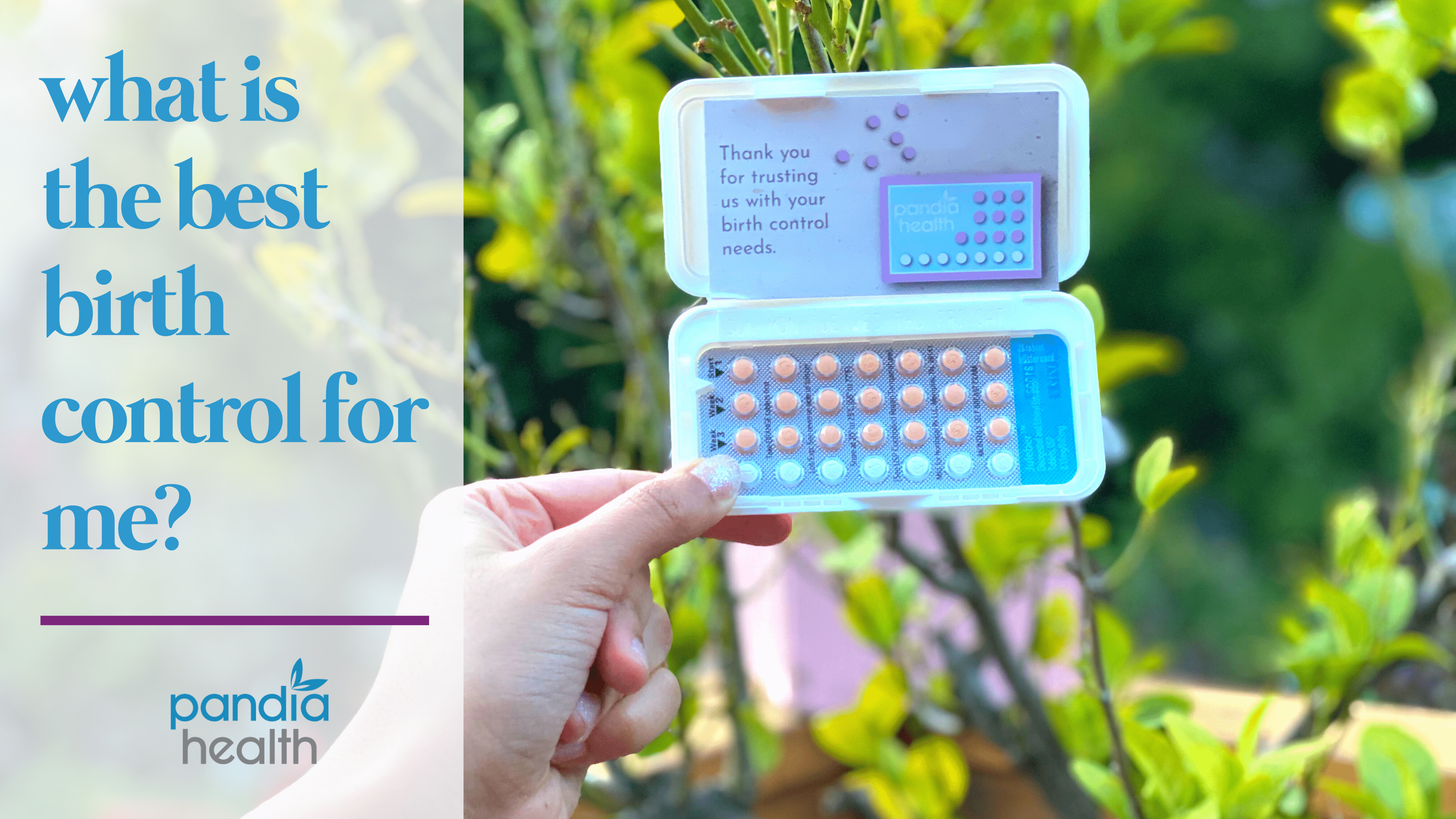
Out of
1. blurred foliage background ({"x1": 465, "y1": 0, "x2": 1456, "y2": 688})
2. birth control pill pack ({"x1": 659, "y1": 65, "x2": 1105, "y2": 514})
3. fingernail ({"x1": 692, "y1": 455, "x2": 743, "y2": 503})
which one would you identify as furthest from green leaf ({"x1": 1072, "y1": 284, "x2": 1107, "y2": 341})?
blurred foliage background ({"x1": 465, "y1": 0, "x2": 1456, "y2": 688})

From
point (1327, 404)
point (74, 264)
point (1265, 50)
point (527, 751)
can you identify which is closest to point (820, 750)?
point (527, 751)

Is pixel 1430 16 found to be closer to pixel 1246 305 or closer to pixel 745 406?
pixel 745 406

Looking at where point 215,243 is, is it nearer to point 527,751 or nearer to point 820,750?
point 527,751

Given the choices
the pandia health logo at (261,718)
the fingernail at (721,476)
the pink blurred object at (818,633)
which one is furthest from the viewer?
the pink blurred object at (818,633)

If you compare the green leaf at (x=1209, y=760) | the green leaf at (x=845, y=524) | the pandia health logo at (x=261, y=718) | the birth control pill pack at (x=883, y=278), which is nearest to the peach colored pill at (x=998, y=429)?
the birth control pill pack at (x=883, y=278)

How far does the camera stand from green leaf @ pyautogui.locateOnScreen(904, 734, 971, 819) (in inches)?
23.7

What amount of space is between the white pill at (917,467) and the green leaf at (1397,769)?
10.3 inches

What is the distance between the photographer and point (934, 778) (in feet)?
2.01

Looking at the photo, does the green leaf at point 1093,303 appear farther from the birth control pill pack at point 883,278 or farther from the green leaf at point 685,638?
the green leaf at point 685,638

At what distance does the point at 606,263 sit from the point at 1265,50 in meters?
1.98

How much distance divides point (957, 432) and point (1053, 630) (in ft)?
1.13

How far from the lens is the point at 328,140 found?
596 mm

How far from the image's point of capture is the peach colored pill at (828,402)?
0.33 meters

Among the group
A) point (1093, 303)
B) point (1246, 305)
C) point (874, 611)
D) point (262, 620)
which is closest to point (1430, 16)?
point (1093, 303)
